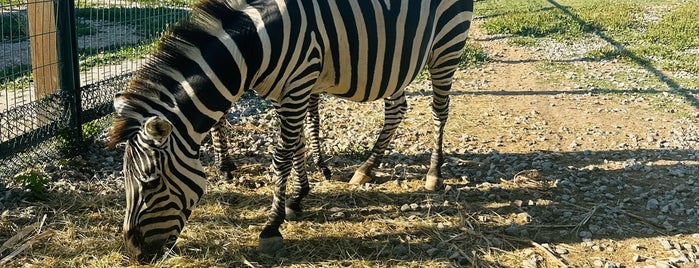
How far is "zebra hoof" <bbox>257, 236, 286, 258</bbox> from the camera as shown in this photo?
443 cm

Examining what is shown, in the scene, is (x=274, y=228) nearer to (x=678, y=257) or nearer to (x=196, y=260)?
(x=196, y=260)

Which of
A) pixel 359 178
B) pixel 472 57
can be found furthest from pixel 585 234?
pixel 472 57

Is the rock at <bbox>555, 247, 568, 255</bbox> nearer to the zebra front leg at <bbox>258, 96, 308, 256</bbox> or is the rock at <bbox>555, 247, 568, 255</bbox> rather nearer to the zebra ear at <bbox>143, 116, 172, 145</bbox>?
the zebra front leg at <bbox>258, 96, 308, 256</bbox>

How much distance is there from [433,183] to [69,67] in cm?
396

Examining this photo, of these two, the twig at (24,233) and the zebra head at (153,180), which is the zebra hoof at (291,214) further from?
the twig at (24,233)

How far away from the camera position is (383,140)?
6055mm

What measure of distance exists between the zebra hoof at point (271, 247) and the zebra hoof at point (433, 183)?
1859 millimetres

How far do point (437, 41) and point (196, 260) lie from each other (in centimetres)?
298

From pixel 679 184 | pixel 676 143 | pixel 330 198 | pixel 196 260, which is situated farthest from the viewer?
pixel 676 143

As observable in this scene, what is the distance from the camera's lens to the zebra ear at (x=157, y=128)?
333cm

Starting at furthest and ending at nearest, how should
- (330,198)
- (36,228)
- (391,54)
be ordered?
(330,198), (391,54), (36,228)

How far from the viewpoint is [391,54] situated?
4.99m

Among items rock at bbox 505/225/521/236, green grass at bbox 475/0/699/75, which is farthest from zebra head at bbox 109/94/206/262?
green grass at bbox 475/0/699/75

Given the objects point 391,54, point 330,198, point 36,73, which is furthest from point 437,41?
point 36,73
